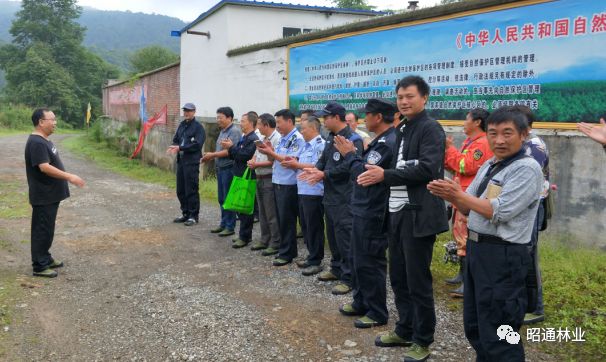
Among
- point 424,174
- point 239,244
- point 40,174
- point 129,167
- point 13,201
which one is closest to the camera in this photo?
point 424,174

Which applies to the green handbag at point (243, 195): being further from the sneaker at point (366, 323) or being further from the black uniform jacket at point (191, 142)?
the sneaker at point (366, 323)

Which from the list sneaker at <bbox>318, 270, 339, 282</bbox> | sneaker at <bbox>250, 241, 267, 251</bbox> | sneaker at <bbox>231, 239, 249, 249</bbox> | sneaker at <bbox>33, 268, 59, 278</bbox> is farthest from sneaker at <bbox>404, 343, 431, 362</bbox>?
sneaker at <bbox>33, 268, 59, 278</bbox>

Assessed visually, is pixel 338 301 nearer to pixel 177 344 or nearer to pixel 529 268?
pixel 177 344

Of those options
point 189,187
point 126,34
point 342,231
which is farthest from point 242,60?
point 126,34

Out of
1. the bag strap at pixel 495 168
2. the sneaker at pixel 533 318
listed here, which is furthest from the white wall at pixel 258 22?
the bag strap at pixel 495 168

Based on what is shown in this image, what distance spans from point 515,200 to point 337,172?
83.2 inches

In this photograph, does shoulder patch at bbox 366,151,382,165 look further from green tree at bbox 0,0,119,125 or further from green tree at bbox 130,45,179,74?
green tree at bbox 130,45,179,74

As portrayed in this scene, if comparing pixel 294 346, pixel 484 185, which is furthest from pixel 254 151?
pixel 484 185

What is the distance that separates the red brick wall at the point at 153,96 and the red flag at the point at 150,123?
0.67 ft

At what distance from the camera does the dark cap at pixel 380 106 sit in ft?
12.0

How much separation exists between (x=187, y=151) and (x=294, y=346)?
4679mm

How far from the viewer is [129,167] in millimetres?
15219

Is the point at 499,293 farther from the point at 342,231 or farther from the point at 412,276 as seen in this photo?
the point at 342,231

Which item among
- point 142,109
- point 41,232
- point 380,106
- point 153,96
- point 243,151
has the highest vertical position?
point 153,96
